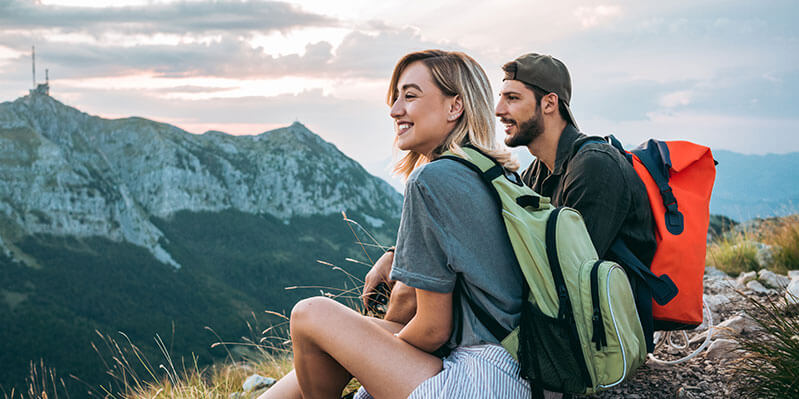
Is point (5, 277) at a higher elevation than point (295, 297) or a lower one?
higher

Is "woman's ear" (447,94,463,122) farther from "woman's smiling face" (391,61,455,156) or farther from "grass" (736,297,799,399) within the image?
"grass" (736,297,799,399)

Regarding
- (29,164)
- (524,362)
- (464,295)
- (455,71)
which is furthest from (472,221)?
(29,164)

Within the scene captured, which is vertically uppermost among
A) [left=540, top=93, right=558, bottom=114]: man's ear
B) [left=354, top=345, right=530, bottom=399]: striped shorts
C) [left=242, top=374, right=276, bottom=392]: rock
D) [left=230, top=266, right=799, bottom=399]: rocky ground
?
[left=540, top=93, right=558, bottom=114]: man's ear

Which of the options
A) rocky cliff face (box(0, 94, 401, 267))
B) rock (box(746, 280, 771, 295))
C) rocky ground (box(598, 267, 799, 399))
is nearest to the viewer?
rocky ground (box(598, 267, 799, 399))

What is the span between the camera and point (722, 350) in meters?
3.71

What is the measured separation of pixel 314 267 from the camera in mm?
142250

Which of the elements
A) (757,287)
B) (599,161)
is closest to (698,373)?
(599,161)

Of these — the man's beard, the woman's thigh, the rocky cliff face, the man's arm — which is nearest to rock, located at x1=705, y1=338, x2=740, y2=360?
the man's arm

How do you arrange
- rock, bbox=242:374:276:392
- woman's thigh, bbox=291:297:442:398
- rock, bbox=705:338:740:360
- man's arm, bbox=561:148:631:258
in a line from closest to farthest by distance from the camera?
woman's thigh, bbox=291:297:442:398 < man's arm, bbox=561:148:631:258 < rock, bbox=705:338:740:360 < rock, bbox=242:374:276:392

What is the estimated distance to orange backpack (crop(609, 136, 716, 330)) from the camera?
9.55 feet

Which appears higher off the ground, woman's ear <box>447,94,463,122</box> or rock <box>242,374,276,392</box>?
woman's ear <box>447,94,463,122</box>

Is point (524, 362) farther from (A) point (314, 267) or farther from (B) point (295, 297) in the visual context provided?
(A) point (314, 267)

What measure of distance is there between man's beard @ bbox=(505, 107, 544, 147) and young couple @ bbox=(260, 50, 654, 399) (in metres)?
1.09

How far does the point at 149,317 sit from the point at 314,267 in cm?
4578
